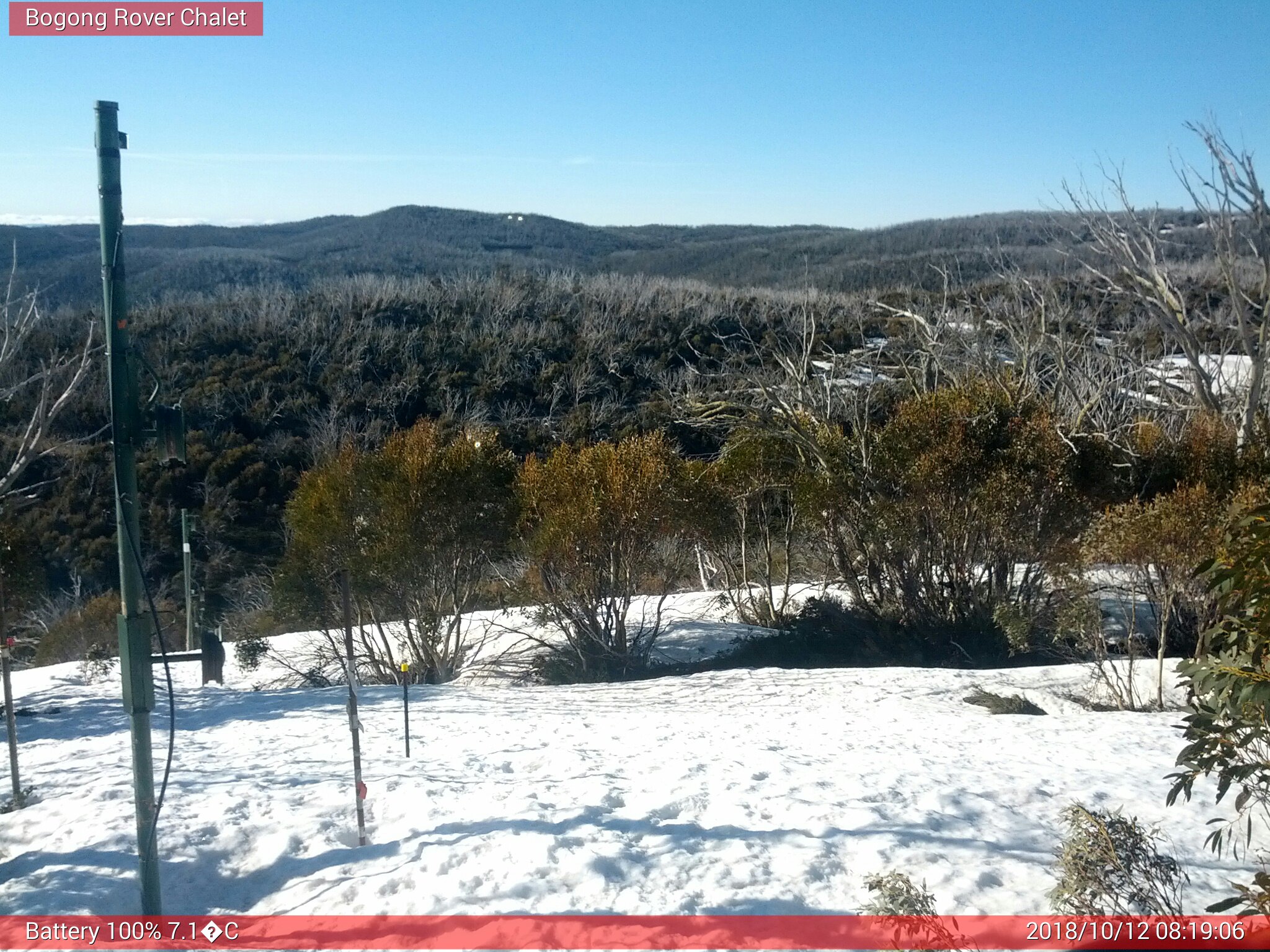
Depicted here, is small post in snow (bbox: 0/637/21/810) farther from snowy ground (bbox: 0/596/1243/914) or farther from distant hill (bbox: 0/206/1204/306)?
distant hill (bbox: 0/206/1204/306)

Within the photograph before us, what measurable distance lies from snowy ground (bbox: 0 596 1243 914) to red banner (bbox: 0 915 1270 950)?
0.36 feet

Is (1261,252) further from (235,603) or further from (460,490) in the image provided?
(235,603)

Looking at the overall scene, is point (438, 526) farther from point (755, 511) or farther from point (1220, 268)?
point (1220, 268)

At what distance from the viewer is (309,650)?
14.9m

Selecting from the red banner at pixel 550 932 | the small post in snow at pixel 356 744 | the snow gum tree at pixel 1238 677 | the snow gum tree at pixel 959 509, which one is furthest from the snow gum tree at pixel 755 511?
the snow gum tree at pixel 1238 677

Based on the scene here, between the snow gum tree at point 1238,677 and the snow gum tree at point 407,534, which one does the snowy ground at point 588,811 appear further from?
the snow gum tree at point 407,534

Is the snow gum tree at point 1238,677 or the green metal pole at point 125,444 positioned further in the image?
the green metal pole at point 125,444

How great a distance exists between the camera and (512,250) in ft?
241

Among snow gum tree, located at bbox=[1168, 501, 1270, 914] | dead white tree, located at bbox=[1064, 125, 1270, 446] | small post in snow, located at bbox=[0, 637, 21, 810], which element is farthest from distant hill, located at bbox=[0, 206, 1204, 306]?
snow gum tree, located at bbox=[1168, 501, 1270, 914]

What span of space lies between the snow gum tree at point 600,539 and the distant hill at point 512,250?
31.7m

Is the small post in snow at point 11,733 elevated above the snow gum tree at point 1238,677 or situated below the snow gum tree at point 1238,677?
below

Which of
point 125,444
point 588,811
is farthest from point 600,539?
point 125,444

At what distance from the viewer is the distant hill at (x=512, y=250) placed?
161 feet

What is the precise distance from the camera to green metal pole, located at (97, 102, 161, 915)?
155 inches
